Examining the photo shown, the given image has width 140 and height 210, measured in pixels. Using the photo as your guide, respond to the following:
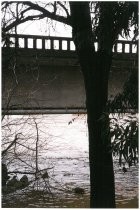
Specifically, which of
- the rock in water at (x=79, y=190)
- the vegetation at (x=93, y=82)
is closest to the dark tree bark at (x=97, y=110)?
the vegetation at (x=93, y=82)

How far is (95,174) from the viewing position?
21.0 ft

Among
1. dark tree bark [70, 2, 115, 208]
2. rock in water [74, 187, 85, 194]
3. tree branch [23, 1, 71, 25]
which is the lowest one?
rock in water [74, 187, 85, 194]

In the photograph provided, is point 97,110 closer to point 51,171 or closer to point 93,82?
point 93,82

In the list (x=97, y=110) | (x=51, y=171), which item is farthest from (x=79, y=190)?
(x=97, y=110)

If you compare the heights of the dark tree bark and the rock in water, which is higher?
the dark tree bark

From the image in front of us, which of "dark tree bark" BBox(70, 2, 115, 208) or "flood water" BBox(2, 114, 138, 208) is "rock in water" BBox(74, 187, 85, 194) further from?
"dark tree bark" BBox(70, 2, 115, 208)

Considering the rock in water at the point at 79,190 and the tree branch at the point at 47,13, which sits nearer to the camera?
the tree branch at the point at 47,13

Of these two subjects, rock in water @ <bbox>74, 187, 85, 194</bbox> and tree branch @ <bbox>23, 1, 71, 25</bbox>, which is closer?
tree branch @ <bbox>23, 1, 71, 25</bbox>

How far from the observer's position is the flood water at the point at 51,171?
663 centimetres

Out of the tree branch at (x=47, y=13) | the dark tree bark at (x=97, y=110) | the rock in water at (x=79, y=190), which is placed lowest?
the rock in water at (x=79, y=190)

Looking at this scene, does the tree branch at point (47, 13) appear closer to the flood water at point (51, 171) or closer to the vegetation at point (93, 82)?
the vegetation at point (93, 82)

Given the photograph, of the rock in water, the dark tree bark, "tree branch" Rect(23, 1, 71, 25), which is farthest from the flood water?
"tree branch" Rect(23, 1, 71, 25)

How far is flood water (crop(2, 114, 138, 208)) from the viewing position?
6.63m

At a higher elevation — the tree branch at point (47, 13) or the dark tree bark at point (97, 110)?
the tree branch at point (47, 13)
